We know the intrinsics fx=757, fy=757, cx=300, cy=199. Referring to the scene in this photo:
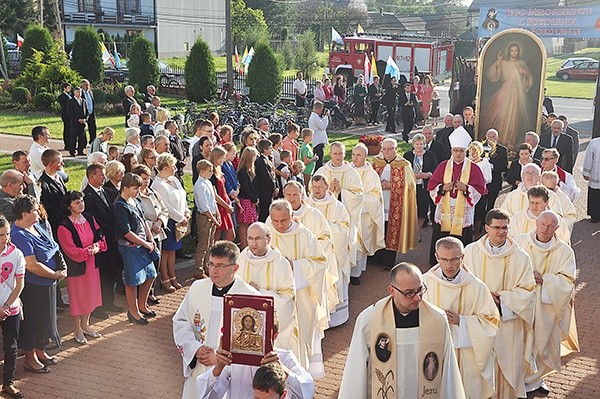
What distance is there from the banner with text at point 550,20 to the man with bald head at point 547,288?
1055 inches

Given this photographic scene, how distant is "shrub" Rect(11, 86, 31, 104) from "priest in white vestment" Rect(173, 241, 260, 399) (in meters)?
24.3

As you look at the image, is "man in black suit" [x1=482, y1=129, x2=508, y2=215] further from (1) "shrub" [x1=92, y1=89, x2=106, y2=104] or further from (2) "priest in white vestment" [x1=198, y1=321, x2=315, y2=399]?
(1) "shrub" [x1=92, y1=89, x2=106, y2=104]

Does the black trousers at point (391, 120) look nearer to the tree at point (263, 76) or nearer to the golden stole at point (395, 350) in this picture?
the tree at point (263, 76)

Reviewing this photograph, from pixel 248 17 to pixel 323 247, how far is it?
187 feet

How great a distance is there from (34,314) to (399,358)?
13.7 ft

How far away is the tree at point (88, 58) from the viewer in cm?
3105

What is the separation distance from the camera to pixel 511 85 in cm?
1775

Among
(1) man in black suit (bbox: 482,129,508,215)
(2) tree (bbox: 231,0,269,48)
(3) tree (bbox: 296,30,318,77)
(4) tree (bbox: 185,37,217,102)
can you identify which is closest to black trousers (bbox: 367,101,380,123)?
(4) tree (bbox: 185,37,217,102)

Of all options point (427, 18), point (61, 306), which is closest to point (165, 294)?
point (61, 306)

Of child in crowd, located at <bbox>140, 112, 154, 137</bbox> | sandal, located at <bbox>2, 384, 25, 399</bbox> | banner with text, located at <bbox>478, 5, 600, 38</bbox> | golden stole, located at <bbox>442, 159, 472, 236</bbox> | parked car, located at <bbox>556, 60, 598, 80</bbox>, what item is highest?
banner with text, located at <bbox>478, 5, 600, 38</bbox>

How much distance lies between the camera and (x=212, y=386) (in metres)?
4.85

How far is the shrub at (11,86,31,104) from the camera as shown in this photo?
90.6 ft

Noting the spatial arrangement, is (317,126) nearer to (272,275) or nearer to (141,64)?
(272,275)

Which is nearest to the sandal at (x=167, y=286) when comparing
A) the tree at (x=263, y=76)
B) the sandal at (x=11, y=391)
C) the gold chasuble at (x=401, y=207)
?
the sandal at (x=11, y=391)
